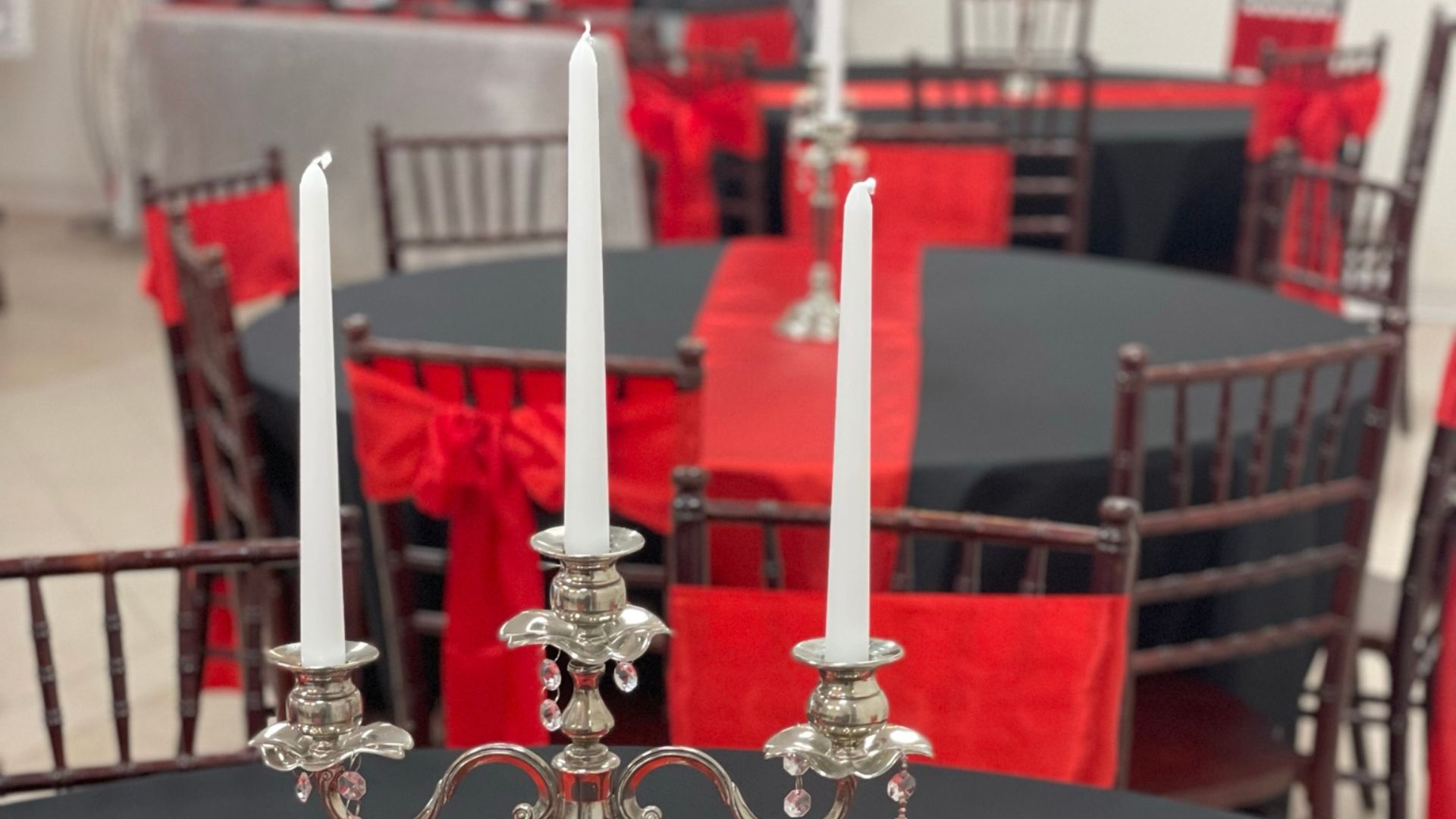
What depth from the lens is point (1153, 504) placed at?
1956 mm

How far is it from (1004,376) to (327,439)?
1.64 metres

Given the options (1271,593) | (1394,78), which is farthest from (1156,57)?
(1271,593)

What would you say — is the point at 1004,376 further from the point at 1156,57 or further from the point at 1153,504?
the point at 1156,57

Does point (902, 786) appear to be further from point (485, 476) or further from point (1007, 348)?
point (1007, 348)

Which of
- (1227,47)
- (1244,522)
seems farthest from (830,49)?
(1227,47)

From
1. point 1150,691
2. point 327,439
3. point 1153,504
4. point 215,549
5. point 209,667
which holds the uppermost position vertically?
point 327,439

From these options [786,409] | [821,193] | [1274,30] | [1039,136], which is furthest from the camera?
[1274,30]

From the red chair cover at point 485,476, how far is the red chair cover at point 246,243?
870 millimetres

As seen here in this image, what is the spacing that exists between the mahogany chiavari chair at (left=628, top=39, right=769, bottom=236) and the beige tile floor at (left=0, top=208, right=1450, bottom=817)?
57.5 inches

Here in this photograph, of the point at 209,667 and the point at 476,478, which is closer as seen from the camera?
the point at 476,478

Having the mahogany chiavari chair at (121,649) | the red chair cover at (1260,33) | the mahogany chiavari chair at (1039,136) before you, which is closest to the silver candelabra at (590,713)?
the mahogany chiavari chair at (121,649)

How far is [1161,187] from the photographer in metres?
4.12

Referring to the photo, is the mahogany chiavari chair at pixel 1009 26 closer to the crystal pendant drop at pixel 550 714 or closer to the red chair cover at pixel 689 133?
the red chair cover at pixel 689 133

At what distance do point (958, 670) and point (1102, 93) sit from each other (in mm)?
3729
